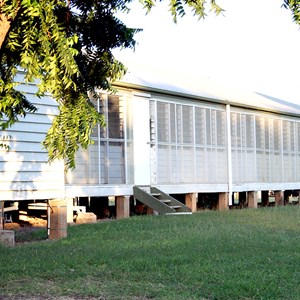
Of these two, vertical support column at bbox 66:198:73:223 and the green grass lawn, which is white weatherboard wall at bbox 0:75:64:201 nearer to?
the green grass lawn

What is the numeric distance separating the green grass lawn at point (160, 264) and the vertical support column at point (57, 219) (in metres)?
0.27

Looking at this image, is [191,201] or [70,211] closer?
[70,211]

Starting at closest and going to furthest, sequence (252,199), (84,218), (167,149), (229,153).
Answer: (84,218) < (167,149) < (229,153) < (252,199)

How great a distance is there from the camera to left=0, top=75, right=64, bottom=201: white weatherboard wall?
13.3m

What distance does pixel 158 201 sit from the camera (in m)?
17.9

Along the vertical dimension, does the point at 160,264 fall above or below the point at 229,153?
below

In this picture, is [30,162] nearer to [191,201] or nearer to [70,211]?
[70,211]

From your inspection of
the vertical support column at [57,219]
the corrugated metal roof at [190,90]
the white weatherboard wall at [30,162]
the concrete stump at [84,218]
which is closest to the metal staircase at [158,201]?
the concrete stump at [84,218]

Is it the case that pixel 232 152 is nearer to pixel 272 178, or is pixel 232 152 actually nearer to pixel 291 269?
pixel 272 178

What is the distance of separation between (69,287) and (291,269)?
2990 mm

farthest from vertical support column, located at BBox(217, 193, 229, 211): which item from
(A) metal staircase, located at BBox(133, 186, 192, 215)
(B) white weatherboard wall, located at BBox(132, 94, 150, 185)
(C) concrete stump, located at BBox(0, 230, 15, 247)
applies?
(C) concrete stump, located at BBox(0, 230, 15, 247)

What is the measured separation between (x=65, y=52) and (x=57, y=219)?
7.87 m

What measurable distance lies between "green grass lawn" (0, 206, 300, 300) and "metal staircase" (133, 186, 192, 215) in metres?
3.36

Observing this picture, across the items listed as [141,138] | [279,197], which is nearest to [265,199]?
[279,197]
